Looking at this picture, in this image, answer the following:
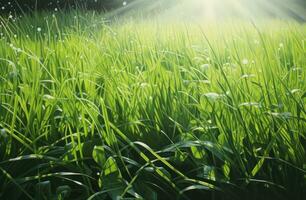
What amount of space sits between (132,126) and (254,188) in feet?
1.23

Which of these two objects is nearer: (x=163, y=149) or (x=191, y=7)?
(x=163, y=149)

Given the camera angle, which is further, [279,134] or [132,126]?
[132,126]

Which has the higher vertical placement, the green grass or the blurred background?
the green grass

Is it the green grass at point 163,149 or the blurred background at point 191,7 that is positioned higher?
the green grass at point 163,149

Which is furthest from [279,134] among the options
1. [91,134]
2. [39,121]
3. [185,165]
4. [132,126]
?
[39,121]

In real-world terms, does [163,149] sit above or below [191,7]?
above

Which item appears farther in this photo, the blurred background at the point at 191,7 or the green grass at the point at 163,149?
the blurred background at the point at 191,7

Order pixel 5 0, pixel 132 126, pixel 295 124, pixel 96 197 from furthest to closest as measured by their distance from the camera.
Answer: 1. pixel 5 0
2. pixel 132 126
3. pixel 295 124
4. pixel 96 197

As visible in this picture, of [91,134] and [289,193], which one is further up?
[91,134]

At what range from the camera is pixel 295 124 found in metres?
1.12

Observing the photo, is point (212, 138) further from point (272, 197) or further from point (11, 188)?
point (11, 188)

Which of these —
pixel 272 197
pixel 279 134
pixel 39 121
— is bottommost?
pixel 272 197

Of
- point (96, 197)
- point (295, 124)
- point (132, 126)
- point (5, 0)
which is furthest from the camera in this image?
point (5, 0)

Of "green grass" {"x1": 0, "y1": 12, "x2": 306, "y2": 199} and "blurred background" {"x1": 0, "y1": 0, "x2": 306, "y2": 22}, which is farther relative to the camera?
"blurred background" {"x1": 0, "y1": 0, "x2": 306, "y2": 22}
